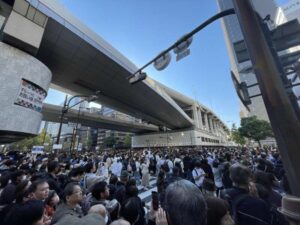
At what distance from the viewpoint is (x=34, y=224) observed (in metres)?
1.48

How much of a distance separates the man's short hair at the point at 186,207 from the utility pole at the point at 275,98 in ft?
3.31

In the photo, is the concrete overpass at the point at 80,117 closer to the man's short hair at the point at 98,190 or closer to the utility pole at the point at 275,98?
the man's short hair at the point at 98,190

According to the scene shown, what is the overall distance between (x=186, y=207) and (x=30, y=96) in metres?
13.8

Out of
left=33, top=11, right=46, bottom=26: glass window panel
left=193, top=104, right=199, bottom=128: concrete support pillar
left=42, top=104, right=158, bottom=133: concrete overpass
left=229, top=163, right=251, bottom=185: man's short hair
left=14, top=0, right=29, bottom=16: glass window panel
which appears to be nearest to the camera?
left=229, top=163, right=251, bottom=185: man's short hair

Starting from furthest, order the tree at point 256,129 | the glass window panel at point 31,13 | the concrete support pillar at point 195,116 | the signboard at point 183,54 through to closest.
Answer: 1. the concrete support pillar at point 195,116
2. the tree at point 256,129
3. the glass window panel at point 31,13
4. the signboard at point 183,54

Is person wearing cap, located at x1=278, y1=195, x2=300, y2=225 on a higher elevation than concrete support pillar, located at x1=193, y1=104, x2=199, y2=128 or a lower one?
lower

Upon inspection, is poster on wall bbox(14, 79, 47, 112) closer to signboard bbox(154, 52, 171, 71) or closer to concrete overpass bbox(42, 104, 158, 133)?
concrete overpass bbox(42, 104, 158, 133)

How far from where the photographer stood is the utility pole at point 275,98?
1.40 metres

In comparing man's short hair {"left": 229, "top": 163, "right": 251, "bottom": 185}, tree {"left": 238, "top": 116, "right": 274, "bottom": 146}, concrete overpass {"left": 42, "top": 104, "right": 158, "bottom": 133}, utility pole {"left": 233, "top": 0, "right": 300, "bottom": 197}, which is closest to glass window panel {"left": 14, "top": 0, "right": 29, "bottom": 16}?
concrete overpass {"left": 42, "top": 104, "right": 158, "bottom": 133}

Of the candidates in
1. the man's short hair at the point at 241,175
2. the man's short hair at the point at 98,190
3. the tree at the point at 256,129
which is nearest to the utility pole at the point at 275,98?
the man's short hair at the point at 241,175

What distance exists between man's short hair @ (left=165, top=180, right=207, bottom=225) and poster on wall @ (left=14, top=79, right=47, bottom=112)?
1310cm

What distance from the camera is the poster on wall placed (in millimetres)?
10445

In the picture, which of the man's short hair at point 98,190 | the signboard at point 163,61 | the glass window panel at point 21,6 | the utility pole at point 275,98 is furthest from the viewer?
the glass window panel at point 21,6

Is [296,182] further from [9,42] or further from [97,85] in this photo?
[97,85]
